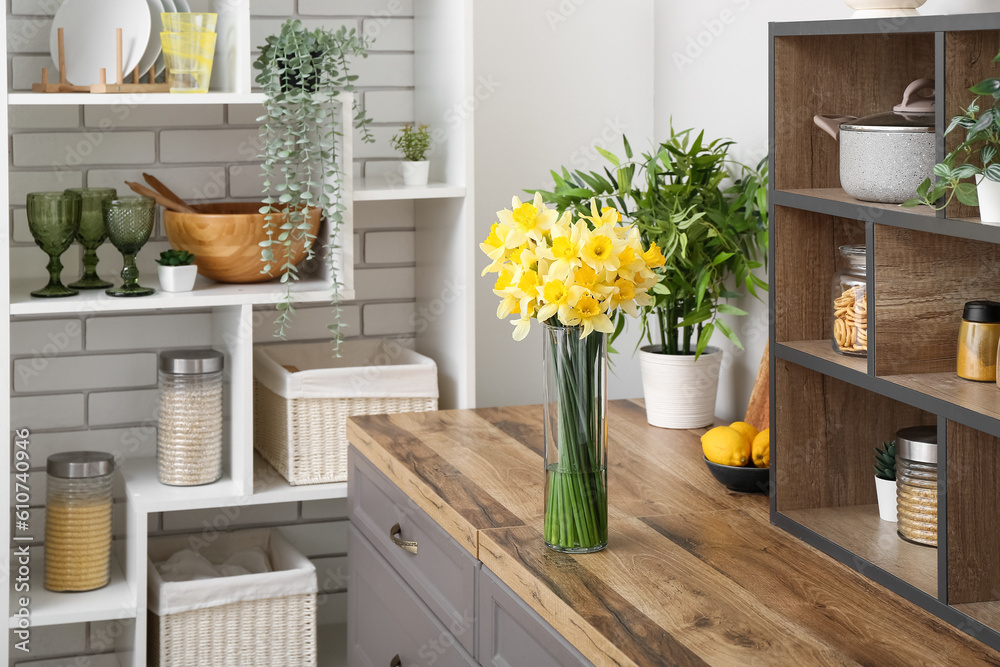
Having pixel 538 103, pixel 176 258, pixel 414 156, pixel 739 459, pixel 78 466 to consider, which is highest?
pixel 538 103

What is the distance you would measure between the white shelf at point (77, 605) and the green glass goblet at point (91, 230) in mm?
662

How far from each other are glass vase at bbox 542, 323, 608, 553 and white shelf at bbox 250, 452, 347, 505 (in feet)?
3.43

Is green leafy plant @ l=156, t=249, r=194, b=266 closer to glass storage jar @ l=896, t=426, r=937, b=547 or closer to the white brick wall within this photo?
the white brick wall

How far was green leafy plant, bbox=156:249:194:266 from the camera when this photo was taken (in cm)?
231

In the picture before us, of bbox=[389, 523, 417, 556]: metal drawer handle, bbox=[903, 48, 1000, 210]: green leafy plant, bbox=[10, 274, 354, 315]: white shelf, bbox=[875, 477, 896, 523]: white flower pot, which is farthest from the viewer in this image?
bbox=[10, 274, 354, 315]: white shelf

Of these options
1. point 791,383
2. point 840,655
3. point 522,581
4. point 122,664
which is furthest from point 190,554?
point 840,655

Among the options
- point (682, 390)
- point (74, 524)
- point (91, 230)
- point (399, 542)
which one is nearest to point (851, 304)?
point (682, 390)

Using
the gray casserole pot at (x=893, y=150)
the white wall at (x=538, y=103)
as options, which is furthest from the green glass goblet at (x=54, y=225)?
the gray casserole pot at (x=893, y=150)

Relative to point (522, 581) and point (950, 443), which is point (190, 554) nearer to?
point (522, 581)

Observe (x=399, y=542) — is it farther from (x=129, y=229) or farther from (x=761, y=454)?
(x=129, y=229)

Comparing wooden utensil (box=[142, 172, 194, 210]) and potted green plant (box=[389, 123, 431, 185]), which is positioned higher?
potted green plant (box=[389, 123, 431, 185])

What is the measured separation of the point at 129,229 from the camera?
2.30 m

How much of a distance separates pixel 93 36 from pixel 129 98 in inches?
11.2

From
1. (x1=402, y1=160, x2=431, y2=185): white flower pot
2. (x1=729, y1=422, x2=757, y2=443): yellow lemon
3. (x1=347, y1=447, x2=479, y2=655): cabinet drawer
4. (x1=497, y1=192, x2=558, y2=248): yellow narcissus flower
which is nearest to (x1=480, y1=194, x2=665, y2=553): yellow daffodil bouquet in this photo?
(x1=497, y1=192, x2=558, y2=248): yellow narcissus flower
